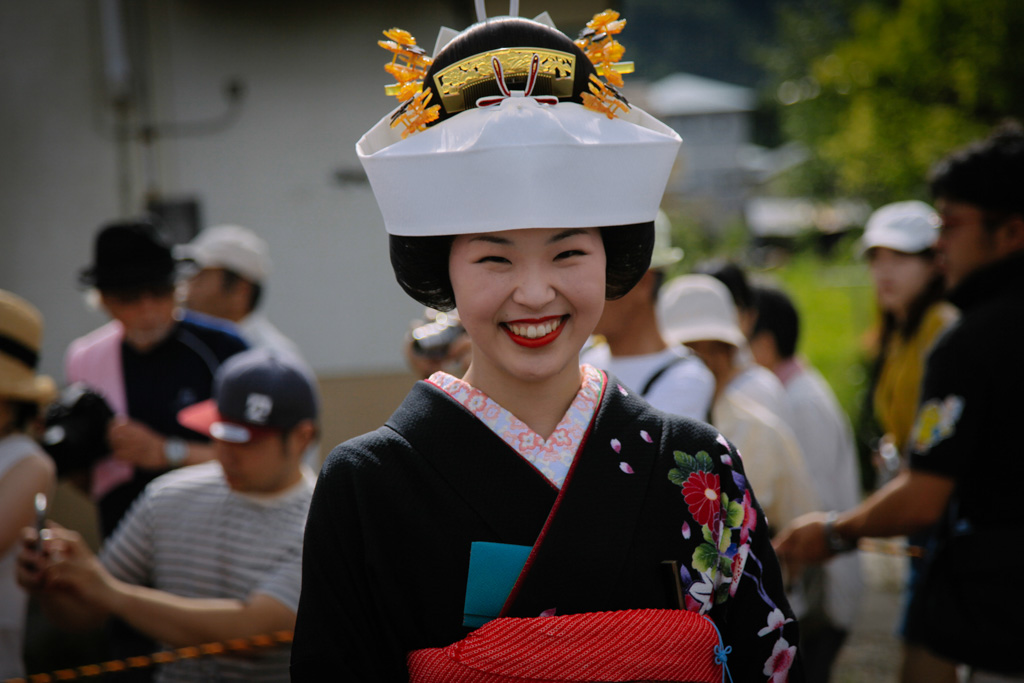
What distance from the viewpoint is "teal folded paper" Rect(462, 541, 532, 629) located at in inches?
55.6

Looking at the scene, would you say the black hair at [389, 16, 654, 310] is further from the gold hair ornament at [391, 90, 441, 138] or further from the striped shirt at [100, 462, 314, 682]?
the striped shirt at [100, 462, 314, 682]

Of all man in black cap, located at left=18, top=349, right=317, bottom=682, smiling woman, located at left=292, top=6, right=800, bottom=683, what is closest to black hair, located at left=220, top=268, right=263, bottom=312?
man in black cap, located at left=18, top=349, right=317, bottom=682

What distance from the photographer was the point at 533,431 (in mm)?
1543

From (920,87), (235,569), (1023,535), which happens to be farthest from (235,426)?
(920,87)

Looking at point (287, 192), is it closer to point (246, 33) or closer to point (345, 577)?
point (246, 33)

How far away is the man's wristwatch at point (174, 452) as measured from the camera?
3.39m

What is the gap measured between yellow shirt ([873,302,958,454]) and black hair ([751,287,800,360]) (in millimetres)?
495

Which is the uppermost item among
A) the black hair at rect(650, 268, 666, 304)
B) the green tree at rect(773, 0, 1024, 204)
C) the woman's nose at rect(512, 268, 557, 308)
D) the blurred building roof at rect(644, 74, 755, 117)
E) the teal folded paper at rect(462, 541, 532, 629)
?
the blurred building roof at rect(644, 74, 755, 117)

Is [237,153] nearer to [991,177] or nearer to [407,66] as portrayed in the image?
[991,177]

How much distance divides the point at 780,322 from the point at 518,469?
3283 millimetres

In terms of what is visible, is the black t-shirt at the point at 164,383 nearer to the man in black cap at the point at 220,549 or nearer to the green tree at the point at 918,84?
the man in black cap at the point at 220,549

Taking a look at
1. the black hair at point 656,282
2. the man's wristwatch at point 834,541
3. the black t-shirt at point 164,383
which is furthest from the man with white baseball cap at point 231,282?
the man's wristwatch at point 834,541

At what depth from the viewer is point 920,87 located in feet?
51.4

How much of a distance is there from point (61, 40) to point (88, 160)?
742 millimetres
